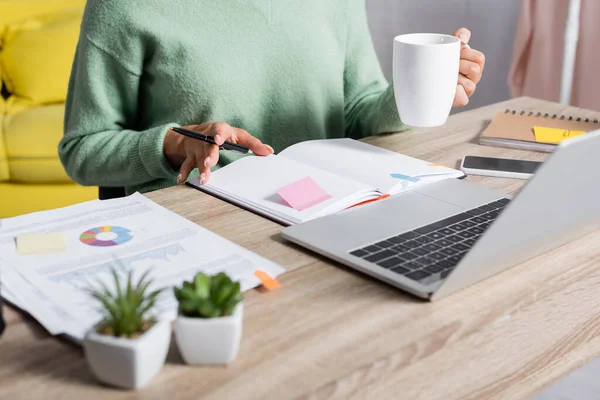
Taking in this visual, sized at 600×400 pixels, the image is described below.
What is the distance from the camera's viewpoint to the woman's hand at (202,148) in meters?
0.99

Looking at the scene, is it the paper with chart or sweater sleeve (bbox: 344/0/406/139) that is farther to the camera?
sweater sleeve (bbox: 344/0/406/139)

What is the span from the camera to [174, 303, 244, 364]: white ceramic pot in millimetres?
573

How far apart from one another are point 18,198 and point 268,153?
181cm

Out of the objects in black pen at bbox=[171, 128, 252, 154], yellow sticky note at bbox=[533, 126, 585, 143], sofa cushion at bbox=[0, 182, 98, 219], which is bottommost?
sofa cushion at bbox=[0, 182, 98, 219]

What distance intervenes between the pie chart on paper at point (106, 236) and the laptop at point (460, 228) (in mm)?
175

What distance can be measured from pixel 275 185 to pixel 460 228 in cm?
25

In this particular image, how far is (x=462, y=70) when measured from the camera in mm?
1162

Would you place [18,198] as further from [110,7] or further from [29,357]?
[29,357]

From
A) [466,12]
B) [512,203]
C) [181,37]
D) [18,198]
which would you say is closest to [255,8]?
[181,37]

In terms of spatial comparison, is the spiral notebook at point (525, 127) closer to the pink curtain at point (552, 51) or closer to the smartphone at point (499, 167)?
the smartphone at point (499, 167)

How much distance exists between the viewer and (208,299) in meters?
0.58

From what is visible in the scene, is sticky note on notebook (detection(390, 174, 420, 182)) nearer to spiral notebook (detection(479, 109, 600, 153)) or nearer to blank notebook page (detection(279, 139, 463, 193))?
blank notebook page (detection(279, 139, 463, 193))

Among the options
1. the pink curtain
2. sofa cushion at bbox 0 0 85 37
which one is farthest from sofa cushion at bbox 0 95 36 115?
the pink curtain

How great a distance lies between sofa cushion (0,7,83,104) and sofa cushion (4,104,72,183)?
25 centimetres
